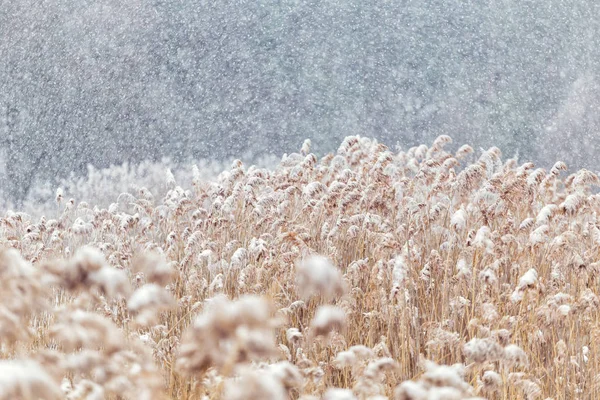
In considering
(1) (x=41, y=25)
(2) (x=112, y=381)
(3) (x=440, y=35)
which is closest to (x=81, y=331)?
(2) (x=112, y=381)

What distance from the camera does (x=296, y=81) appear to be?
24.5 feet

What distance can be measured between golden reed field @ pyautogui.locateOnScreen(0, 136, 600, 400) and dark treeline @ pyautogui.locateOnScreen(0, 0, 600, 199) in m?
1.58

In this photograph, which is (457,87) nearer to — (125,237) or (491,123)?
(491,123)

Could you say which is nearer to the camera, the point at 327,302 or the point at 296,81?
the point at 327,302

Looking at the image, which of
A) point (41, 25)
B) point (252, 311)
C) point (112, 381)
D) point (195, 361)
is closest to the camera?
point (252, 311)

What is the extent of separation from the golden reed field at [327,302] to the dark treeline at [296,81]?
5.19 feet

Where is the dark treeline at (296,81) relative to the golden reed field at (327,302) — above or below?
above

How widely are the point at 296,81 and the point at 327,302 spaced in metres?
4.89

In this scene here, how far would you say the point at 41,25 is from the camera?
870 centimetres

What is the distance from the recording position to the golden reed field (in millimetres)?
1006

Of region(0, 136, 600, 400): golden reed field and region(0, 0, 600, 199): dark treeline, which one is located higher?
region(0, 0, 600, 199): dark treeline

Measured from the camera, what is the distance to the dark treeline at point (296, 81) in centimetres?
727

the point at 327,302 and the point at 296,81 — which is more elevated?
the point at 296,81

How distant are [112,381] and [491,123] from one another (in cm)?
670
